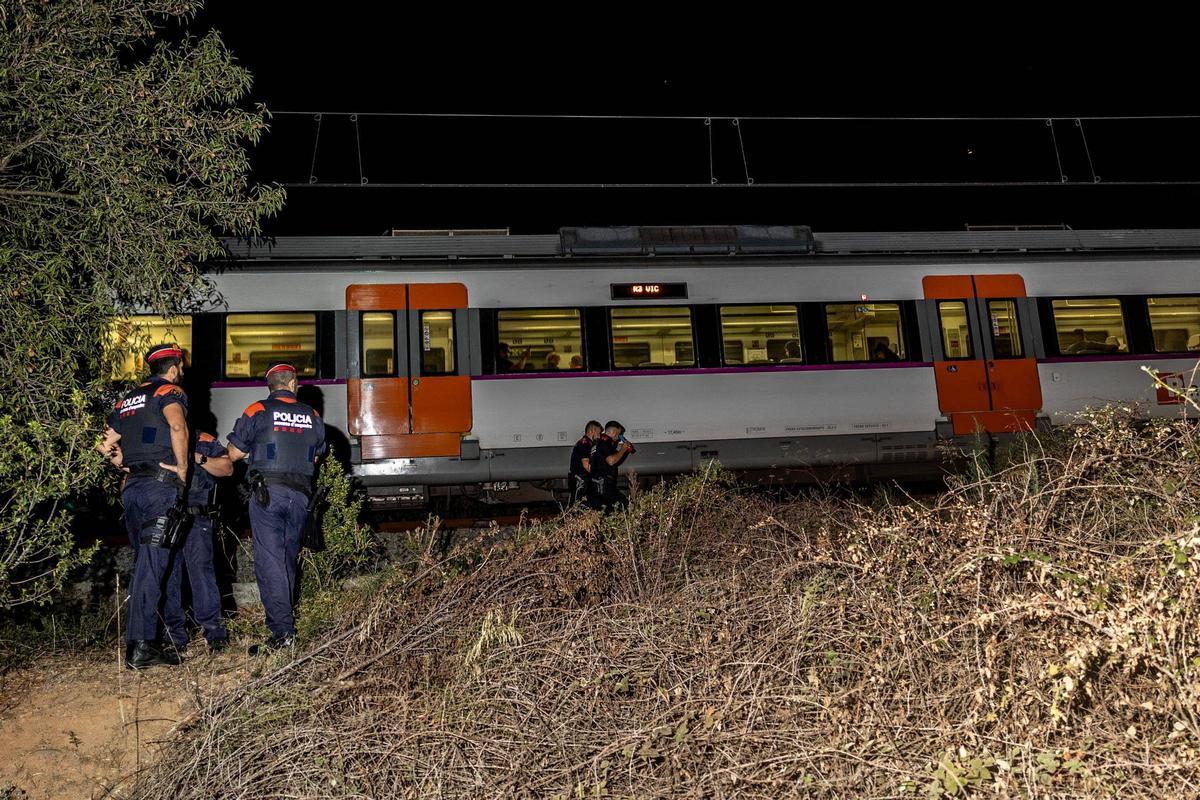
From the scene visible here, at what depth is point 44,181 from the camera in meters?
5.94

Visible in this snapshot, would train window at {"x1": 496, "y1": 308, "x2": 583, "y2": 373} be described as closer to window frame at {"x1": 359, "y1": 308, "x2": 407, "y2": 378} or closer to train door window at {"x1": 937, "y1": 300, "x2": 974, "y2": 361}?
window frame at {"x1": 359, "y1": 308, "x2": 407, "y2": 378}

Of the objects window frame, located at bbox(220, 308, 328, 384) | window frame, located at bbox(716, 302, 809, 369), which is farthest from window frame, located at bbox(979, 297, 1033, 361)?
window frame, located at bbox(220, 308, 328, 384)

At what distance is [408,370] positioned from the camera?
938cm

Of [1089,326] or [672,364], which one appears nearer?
[672,364]

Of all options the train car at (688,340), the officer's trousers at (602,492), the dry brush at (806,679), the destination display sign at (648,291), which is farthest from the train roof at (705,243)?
the dry brush at (806,679)

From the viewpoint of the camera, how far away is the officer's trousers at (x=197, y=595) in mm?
5090

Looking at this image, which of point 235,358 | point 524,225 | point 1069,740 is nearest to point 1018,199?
point 524,225

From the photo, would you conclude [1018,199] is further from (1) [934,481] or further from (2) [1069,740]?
(2) [1069,740]

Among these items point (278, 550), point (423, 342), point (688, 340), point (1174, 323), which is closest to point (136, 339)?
point (278, 550)

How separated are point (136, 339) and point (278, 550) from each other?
106 inches

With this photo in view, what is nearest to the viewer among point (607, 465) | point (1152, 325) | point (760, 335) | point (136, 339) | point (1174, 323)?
point (136, 339)

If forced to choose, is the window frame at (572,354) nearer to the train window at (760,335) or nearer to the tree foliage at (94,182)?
the train window at (760,335)

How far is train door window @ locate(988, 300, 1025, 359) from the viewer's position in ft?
34.3

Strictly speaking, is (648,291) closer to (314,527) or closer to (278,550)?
(314,527)
